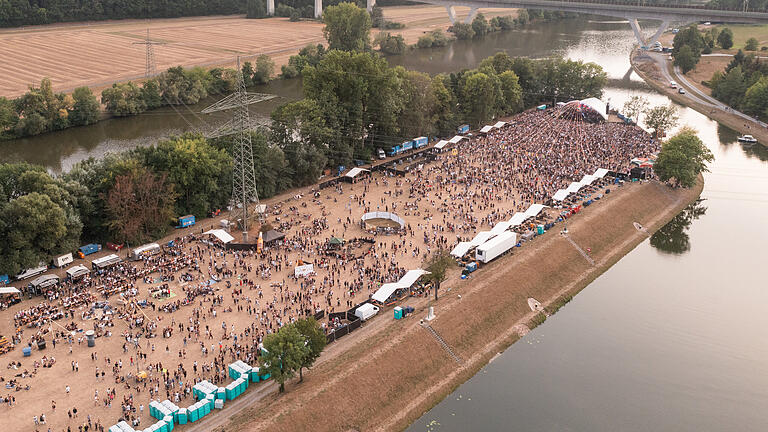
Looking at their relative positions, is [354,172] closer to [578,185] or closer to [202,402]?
[578,185]

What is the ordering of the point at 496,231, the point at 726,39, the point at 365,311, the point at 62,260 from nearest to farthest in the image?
the point at 365,311, the point at 62,260, the point at 496,231, the point at 726,39

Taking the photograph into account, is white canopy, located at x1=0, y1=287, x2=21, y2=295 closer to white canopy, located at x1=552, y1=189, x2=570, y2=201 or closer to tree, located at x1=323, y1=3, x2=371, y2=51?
white canopy, located at x1=552, y1=189, x2=570, y2=201

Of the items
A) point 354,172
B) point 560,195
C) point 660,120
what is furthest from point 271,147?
point 660,120

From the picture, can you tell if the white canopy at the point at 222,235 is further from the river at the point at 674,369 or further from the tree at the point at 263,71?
the tree at the point at 263,71

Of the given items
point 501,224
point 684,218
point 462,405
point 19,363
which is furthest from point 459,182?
point 19,363

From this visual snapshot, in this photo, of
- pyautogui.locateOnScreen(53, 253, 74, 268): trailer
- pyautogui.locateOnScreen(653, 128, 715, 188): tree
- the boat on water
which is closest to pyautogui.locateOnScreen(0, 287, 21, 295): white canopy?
pyautogui.locateOnScreen(53, 253, 74, 268): trailer
